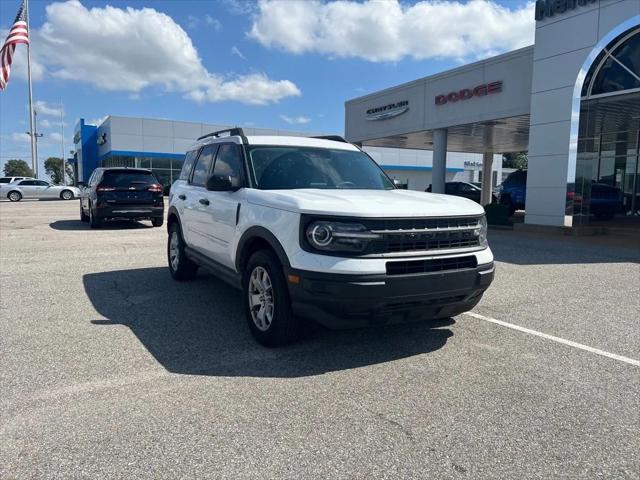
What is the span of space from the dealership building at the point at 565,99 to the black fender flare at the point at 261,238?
41.1 feet

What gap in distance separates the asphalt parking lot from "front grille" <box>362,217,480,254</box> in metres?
0.96

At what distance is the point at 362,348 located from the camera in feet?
14.6

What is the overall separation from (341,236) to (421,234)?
0.67 m

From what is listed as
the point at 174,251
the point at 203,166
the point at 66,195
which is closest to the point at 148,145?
the point at 66,195

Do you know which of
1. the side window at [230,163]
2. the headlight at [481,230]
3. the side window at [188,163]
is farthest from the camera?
the side window at [188,163]

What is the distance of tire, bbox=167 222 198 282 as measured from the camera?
23.1 ft

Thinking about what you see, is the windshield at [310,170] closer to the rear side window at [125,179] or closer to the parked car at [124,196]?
the parked car at [124,196]

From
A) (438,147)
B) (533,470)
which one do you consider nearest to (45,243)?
(533,470)

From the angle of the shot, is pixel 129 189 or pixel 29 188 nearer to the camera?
pixel 129 189

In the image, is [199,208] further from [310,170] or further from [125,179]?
[125,179]

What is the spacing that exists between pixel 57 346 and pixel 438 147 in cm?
2006

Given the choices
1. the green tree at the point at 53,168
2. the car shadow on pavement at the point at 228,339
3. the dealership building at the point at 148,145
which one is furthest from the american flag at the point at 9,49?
the green tree at the point at 53,168

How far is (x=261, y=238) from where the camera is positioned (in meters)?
4.50

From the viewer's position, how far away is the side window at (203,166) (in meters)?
6.17
